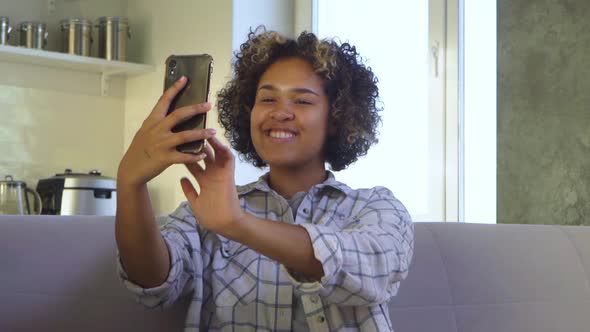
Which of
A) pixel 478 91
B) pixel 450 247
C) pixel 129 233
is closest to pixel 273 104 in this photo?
pixel 129 233

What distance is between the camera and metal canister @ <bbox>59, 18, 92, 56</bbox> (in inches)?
154

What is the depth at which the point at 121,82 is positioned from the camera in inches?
166

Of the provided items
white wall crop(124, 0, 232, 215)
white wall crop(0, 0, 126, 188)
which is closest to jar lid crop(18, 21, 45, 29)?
white wall crop(0, 0, 126, 188)

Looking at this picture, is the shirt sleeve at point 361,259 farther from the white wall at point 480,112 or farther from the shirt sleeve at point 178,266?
the white wall at point 480,112

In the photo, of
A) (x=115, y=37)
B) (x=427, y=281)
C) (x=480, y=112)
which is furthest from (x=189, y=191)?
(x=115, y=37)

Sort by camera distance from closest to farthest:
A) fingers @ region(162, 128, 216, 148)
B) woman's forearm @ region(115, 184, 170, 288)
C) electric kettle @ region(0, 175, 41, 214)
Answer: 1. fingers @ region(162, 128, 216, 148)
2. woman's forearm @ region(115, 184, 170, 288)
3. electric kettle @ region(0, 175, 41, 214)

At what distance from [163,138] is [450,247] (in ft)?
2.45

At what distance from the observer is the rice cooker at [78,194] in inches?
142

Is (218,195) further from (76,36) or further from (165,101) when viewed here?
(76,36)

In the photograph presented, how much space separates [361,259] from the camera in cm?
95

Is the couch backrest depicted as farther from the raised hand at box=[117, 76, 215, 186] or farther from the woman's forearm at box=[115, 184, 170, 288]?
the raised hand at box=[117, 76, 215, 186]

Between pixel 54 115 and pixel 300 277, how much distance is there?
3.32 meters

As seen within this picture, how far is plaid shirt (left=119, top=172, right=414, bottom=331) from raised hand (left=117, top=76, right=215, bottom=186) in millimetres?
170

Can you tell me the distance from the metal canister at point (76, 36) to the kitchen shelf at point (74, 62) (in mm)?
68
